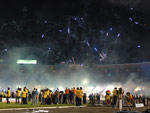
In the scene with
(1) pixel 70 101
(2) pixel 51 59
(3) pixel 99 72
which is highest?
(2) pixel 51 59

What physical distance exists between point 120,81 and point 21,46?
41.4m

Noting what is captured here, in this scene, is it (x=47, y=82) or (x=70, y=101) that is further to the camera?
(x=47, y=82)

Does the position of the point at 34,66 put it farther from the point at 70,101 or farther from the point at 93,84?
the point at 70,101

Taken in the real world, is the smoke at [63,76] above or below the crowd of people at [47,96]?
above

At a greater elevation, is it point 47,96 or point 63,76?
point 63,76

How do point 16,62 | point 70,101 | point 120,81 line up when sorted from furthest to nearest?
1. point 16,62
2. point 120,81
3. point 70,101

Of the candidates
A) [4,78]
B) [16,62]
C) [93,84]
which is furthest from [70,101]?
[16,62]

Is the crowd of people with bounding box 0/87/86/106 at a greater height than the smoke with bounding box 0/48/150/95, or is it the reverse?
the smoke with bounding box 0/48/150/95

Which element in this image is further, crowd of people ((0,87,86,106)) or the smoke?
the smoke

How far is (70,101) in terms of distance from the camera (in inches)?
1326

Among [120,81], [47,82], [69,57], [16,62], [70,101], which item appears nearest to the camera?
[70,101]

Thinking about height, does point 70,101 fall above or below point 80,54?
below

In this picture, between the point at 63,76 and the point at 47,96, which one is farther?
the point at 63,76

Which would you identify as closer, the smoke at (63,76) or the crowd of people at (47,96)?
the crowd of people at (47,96)
